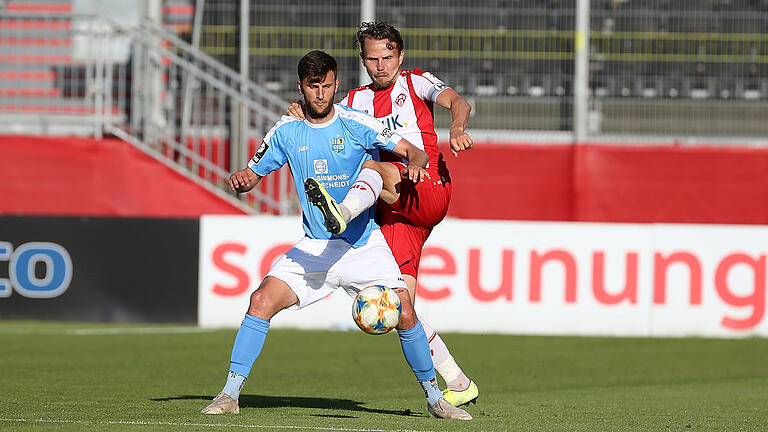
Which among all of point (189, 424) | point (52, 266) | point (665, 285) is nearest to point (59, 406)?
point (189, 424)

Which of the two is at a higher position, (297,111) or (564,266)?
(297,111)

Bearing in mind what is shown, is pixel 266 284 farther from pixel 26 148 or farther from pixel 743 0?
pixel 743 0

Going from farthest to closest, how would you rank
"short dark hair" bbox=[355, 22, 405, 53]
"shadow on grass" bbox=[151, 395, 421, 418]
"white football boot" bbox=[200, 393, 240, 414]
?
1. "shadow on grass" bbox=[151, 395, 421, 418]
2. "short dark hair" bbox=[355, 22, 405, 53]
3. "white football boot" bbox=[200, 393, 240, 414]

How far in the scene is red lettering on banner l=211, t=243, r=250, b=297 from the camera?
15.0 m

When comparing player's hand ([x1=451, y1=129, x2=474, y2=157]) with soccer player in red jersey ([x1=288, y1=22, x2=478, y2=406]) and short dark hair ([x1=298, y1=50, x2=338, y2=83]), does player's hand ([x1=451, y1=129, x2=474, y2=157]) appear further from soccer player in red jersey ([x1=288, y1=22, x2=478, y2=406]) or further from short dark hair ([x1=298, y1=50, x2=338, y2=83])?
short dark hair ([x1=298, y1=50, x2=338, y2=83])

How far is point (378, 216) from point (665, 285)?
302 inches

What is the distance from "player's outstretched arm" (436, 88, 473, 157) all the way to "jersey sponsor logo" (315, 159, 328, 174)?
0.73 metres

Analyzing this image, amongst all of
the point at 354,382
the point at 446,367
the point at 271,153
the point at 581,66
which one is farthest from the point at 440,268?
the point at 271,153

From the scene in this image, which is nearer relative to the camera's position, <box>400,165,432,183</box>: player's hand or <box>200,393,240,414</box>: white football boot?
<box>400,165,432,183</box>: player's hand

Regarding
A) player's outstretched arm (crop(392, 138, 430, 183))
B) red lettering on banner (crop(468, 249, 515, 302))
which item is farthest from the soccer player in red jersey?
red lettering on banner (crop(468, 249, 515, 302))

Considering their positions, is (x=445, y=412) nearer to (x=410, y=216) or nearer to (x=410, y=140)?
(x=410, y=216)

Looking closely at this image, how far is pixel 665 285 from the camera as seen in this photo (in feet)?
48.8

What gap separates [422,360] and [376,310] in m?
0.55

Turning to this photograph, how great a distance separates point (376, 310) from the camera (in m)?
6.95
